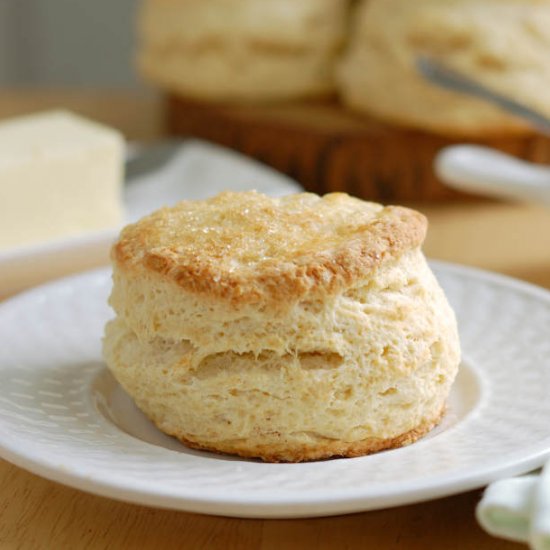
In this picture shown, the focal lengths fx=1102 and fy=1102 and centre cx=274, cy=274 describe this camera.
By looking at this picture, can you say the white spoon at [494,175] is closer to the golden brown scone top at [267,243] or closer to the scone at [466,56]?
the scone at [466,56]

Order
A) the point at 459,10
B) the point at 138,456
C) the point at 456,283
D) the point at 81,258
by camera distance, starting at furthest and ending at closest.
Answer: the point at 459,10
the point at 81,258
the point at 456,283
the point at 138,456

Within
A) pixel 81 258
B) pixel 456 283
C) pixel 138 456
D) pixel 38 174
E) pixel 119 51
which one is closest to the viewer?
pixel 138 456

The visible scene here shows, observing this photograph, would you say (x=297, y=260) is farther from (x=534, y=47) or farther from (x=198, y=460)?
(x=534, y=47)

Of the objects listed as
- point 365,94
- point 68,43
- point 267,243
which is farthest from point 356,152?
point 68,43

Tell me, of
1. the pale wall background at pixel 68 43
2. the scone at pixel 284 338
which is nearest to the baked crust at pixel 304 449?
the scone at pixel 284 338

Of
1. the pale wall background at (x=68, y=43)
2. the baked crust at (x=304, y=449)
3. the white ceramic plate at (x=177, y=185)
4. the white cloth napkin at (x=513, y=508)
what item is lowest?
the pale wall background at (x=68, y=43)

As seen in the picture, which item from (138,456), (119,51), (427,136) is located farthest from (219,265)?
(119,51)
